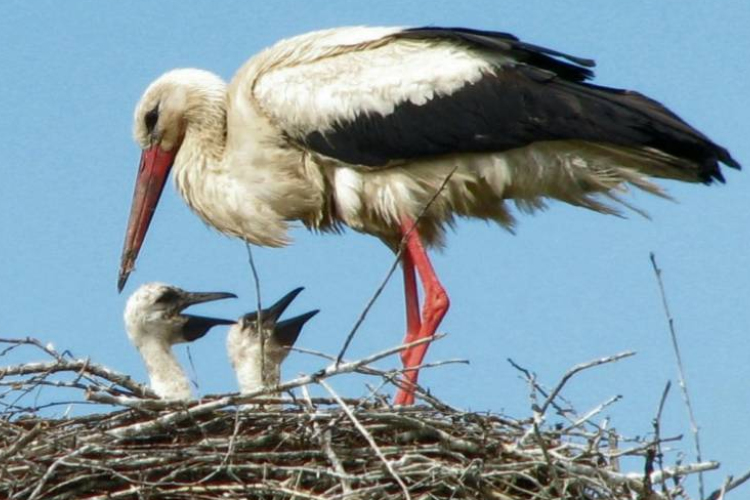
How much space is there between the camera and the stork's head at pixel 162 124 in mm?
10578

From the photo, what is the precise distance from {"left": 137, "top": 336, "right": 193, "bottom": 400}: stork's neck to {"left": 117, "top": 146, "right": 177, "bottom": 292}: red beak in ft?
3.61

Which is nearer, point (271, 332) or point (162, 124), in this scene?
point (271, 332)

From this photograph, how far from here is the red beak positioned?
1084 centimetres

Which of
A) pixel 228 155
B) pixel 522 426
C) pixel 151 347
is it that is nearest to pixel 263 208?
pixel 228 155

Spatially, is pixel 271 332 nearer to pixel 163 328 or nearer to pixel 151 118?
pixel 163 328

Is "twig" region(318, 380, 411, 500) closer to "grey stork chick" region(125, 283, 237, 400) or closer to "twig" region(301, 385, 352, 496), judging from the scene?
"twig" region(301, 385, 352, 496)

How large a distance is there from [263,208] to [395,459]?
2.44 m

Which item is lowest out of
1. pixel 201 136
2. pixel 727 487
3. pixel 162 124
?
pixel 727 487

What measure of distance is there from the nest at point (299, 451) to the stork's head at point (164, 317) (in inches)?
53.8

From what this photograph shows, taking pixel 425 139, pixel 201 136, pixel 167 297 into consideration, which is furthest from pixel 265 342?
pixel 201 136

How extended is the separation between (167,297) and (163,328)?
20cm

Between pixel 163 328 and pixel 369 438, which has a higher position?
pixel 163 328

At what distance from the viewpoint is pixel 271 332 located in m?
9.74

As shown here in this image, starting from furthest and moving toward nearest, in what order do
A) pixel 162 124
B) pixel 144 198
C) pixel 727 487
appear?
pixel 144 198
pixel 162 124
pixel 727 487
